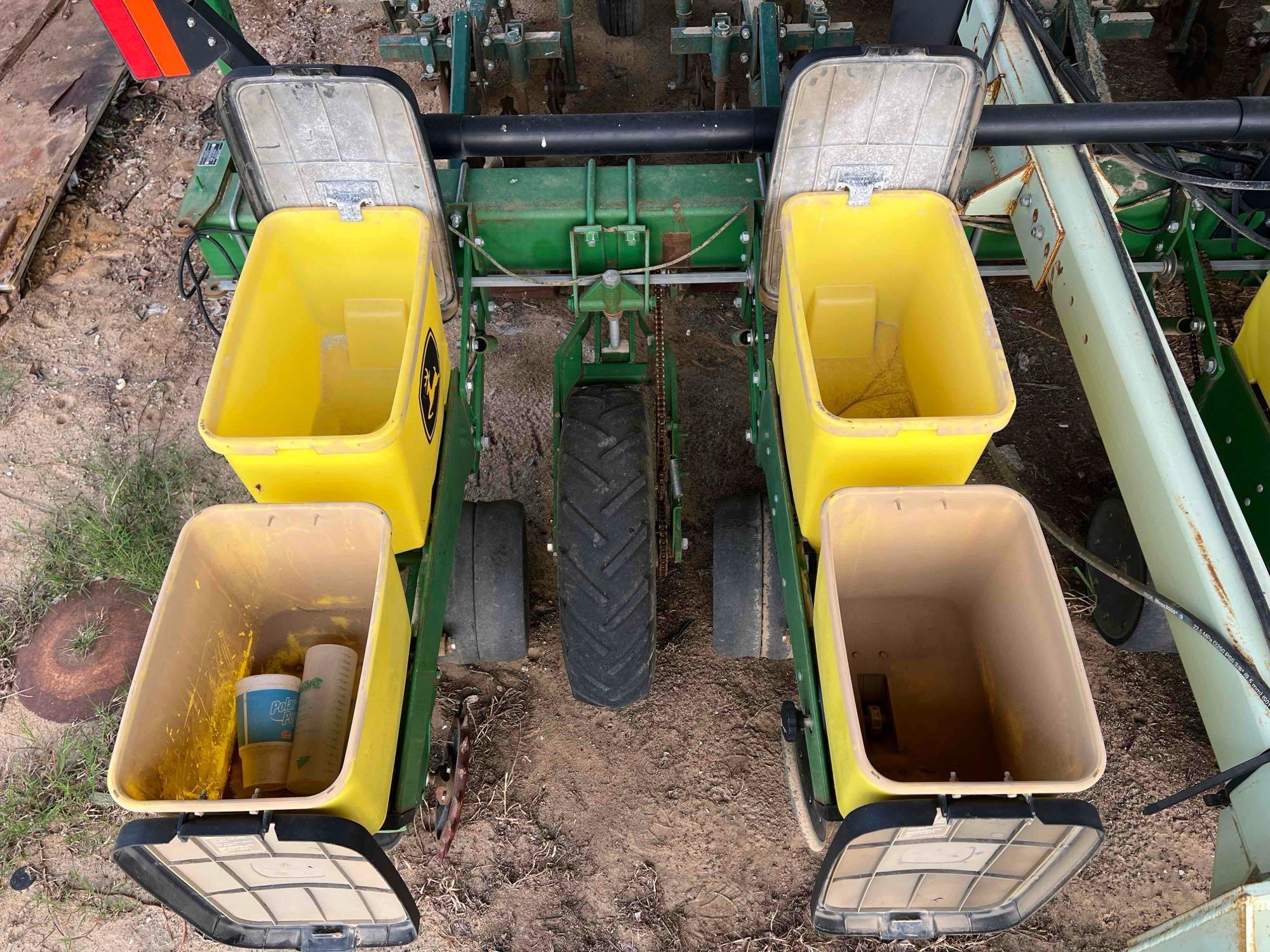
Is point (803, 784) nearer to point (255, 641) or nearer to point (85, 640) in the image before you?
point (255, 641)

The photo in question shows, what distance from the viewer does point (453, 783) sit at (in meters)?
2.64

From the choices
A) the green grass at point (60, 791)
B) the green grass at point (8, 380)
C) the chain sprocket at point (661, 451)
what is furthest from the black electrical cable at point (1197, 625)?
the green grass at point (8, 380)

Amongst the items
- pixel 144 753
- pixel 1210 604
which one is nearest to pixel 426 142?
pixel 144 753

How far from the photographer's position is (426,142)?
2.31 metres

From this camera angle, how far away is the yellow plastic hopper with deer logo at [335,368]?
1.97 m

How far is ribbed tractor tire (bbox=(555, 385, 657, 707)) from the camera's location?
8.01 ft

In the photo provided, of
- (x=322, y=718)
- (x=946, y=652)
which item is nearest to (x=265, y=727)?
(x=322, y=718)

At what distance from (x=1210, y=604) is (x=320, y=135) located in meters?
2.38

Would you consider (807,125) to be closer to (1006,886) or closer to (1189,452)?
(1189,452)

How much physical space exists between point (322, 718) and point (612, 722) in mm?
1057

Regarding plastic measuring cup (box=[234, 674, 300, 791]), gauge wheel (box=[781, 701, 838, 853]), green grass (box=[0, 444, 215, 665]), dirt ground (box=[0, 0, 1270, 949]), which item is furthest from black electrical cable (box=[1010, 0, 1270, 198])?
green grass (box=[0, 444, 215, 665])

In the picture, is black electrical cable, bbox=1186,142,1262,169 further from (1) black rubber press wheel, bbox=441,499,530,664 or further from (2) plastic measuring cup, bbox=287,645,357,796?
(2) plastic measuring cup, bbox=287,645,357,796

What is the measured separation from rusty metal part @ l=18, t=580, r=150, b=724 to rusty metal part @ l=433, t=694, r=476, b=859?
1189 millimetres

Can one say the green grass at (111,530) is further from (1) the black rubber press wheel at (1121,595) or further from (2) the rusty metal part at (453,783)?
(1) the black rubber press wheel at (1121,595)
